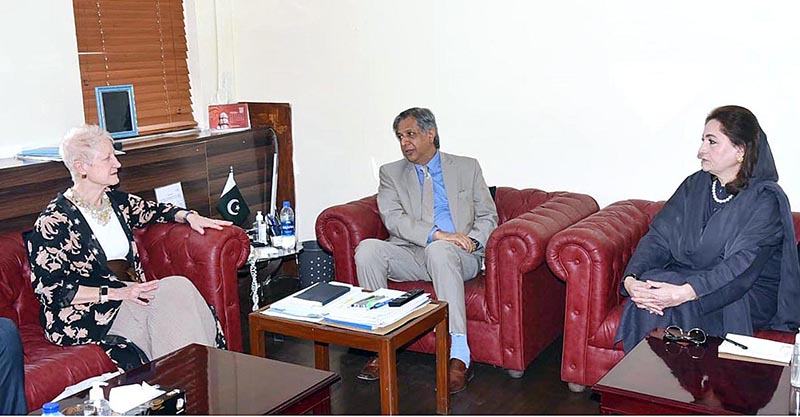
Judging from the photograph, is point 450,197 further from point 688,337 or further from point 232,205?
point 688,337

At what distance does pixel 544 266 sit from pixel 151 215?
5.78 ft

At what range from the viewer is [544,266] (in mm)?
3805

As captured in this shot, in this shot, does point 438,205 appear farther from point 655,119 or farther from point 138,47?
point 138,47

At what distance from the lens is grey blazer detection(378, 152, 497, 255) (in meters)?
4.02

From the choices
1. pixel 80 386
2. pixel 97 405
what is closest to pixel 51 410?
pixel 97 405

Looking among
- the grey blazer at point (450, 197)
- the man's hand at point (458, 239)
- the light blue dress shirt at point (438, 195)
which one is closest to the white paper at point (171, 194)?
the grey blazer at point (450, 197)

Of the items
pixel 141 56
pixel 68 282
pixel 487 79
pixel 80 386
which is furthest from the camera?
pixel 141 56

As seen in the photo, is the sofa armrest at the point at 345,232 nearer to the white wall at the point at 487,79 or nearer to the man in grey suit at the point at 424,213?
the man in grey suit at the point at 424,213

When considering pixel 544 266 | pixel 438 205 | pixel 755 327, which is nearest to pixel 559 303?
pixel 544 266

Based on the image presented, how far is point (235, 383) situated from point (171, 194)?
77.0 inches

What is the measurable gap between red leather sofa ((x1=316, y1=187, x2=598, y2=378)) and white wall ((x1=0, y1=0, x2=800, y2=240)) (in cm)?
37

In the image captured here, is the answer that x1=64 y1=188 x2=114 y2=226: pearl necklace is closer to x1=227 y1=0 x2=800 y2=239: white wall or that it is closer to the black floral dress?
the black floral dress

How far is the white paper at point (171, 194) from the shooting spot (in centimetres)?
422

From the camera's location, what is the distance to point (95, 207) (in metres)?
3.40
